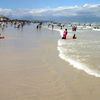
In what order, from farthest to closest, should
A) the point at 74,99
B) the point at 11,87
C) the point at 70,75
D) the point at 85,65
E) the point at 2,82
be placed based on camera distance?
the point at 85,65 < the point at 70,75 < the point at 2,82 < the point at 11,87 < the point at 74,99

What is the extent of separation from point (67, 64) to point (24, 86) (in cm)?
Result: 417

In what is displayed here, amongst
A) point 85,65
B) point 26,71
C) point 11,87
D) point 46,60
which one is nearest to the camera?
point 11,87

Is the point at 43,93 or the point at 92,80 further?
the point at 92,80

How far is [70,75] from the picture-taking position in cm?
1027

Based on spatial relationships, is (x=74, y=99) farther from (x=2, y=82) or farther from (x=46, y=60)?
(x=46, y=60)

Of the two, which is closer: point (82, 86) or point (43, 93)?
point (43, 93)

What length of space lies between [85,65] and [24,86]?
14.0 feet

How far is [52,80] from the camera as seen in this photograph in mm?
9531

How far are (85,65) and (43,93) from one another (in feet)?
15.3

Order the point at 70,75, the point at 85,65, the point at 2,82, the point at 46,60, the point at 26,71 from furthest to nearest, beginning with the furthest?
the point at 46,60 < the point at 85,65 < the point at 26,71 < the point at 70,75 < the point at 2,82

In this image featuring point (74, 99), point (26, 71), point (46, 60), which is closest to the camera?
point (74, 99)

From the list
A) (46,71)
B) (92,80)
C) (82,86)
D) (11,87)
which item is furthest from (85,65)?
(11,87)

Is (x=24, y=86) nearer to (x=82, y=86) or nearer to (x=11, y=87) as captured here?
(x=11, y=87)

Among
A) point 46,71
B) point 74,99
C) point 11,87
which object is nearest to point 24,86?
point 11,87
